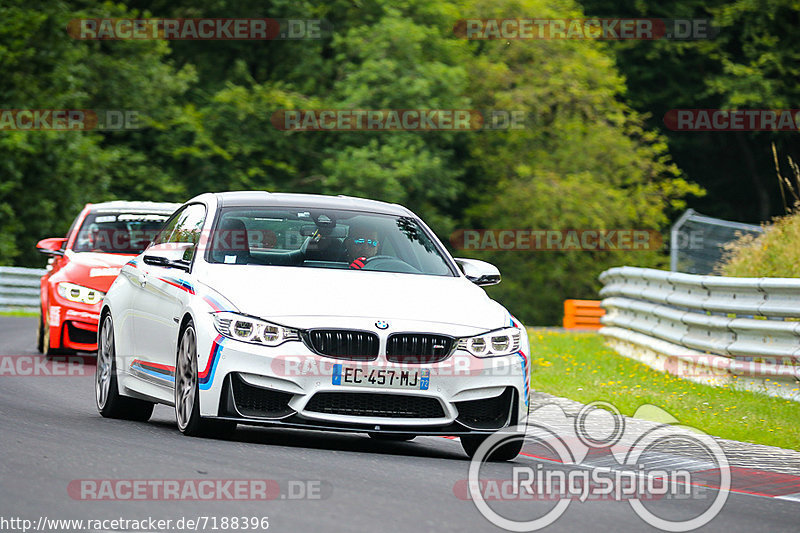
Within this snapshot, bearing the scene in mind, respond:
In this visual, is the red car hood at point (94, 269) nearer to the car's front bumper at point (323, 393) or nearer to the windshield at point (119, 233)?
the windshield at point (119, 233)

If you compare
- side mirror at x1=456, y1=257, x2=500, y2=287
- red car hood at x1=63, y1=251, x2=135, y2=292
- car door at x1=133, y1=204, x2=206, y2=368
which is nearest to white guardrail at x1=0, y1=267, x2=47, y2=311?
red car hood at x1=63, y1=251, x2=135, y2=292

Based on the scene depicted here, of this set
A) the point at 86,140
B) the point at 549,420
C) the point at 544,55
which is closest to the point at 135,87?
the point at 86,140

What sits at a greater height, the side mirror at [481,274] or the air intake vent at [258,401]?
the side mirror at [481,274]

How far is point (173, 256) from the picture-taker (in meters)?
9.94

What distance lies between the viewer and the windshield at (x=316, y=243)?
9.84 metres

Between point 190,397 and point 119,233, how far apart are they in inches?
310

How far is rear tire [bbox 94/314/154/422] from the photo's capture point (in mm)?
10742

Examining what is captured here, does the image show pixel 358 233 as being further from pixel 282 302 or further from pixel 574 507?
pixel 574 507

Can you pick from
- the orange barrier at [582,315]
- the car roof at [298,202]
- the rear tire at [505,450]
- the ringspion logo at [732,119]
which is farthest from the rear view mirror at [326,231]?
the ringspion logo at [732,119]

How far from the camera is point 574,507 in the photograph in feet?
24.2

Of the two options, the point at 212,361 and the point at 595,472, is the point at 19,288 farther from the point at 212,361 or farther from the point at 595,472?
the point at 595,472

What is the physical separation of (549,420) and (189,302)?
361 centimetres

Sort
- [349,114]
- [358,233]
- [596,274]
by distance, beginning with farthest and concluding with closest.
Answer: [596,274], [349,114], [358,233]

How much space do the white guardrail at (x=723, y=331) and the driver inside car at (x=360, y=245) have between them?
458 centimetres
